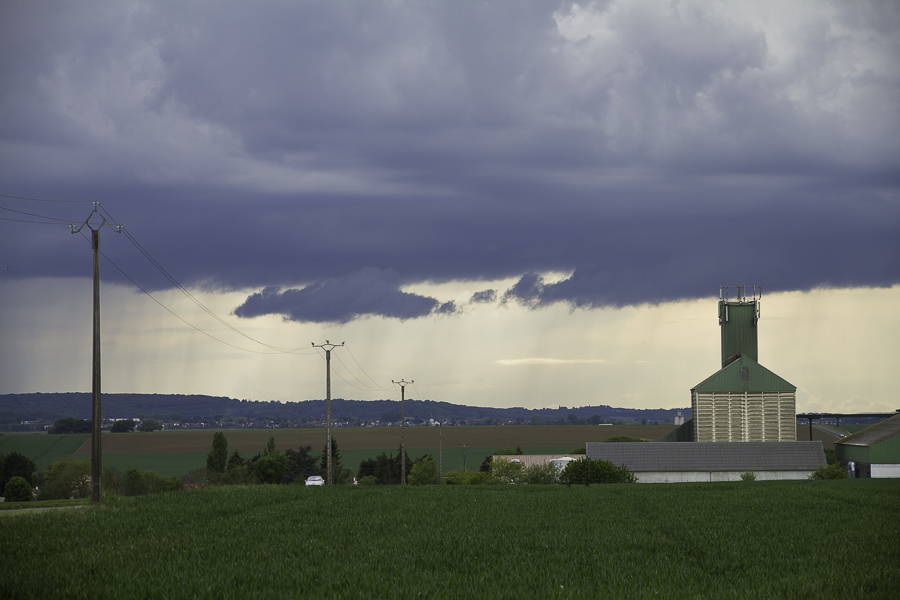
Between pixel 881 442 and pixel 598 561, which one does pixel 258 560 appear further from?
pixel 881 442

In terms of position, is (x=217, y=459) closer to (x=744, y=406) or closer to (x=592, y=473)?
(x=592, y=473)

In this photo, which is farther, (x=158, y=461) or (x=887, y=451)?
(x=158, y=461)

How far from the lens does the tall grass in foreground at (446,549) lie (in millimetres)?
14922

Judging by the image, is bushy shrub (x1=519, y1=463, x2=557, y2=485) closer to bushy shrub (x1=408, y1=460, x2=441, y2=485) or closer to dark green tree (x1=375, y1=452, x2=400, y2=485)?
bushy shrub (x1=408, y1=460, x2=441, y2=485)

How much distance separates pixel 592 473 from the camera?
61.2 m

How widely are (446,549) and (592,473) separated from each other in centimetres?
4387

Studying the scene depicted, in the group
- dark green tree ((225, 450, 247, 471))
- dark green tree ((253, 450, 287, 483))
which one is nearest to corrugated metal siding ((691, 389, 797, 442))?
dark green tree ((253, 450, 287, 483))

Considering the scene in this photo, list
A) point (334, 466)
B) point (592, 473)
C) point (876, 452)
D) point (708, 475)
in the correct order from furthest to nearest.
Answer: point (334, 466), point (876, 452), point (708, 475), point (592, 473)

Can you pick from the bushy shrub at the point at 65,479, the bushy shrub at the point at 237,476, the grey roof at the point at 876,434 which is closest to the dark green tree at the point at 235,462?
the bushy shrub at the point at 237,476

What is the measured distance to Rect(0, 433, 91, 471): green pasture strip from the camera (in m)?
142

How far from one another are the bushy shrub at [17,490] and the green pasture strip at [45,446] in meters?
41.1

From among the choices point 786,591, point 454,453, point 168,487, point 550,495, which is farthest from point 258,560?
point 454,453

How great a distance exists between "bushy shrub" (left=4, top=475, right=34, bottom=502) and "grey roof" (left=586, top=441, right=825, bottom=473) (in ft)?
Answer: 244

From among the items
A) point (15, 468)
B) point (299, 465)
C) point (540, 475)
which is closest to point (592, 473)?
point (540, 475)
